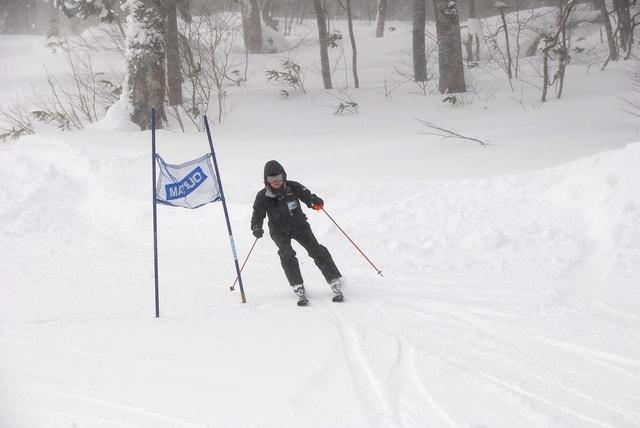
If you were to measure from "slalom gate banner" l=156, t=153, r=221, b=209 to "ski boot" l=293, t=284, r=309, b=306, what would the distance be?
1329mm

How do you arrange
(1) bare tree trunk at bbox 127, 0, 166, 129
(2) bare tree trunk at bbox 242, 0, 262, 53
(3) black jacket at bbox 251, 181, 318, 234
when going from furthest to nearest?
(2) bare tree trunk at bbox 242, 0, 262, 53, (1) bare tree trunk at bbox 127, 0, 166, 129, (3) black jacket at bbox 251, 181, 318, 234

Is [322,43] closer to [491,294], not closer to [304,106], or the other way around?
[304,106]

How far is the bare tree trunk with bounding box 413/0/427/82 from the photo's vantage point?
51.6 ft

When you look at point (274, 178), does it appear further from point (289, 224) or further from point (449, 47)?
point (449, 47)

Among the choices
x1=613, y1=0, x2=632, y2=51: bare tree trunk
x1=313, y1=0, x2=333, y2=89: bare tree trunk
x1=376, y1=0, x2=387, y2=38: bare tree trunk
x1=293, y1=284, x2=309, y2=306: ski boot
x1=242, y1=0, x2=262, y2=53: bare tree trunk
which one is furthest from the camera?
x1=376, y1=0, x2=387, y2=38: bare tree trunk

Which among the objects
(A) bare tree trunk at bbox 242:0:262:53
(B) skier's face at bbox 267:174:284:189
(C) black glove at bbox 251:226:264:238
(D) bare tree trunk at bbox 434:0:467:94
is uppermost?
(A) bare tree trunk at bbox 242:0:262:53

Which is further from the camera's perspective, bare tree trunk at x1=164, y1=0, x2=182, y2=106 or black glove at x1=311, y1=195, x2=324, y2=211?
bare tree trunk at x1=164, y1=0, x2=182, y2=106

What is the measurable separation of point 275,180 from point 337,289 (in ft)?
4.47

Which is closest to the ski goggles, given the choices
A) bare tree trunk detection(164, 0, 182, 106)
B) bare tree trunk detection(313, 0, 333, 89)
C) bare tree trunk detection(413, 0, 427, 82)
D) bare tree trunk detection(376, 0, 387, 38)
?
bare tree trunk detection(164, 0, 182, 106)

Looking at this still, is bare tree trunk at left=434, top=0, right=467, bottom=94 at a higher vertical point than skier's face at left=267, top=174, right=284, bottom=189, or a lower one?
higher

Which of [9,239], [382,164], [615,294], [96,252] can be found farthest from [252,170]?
[615,294]

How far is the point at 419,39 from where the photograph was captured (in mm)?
16156

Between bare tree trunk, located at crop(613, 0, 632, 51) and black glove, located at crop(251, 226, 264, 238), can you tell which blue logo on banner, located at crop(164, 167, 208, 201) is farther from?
bare tree trunk, located at crop(613, 0, 632, 51)

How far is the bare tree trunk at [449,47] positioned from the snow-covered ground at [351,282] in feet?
3.73
